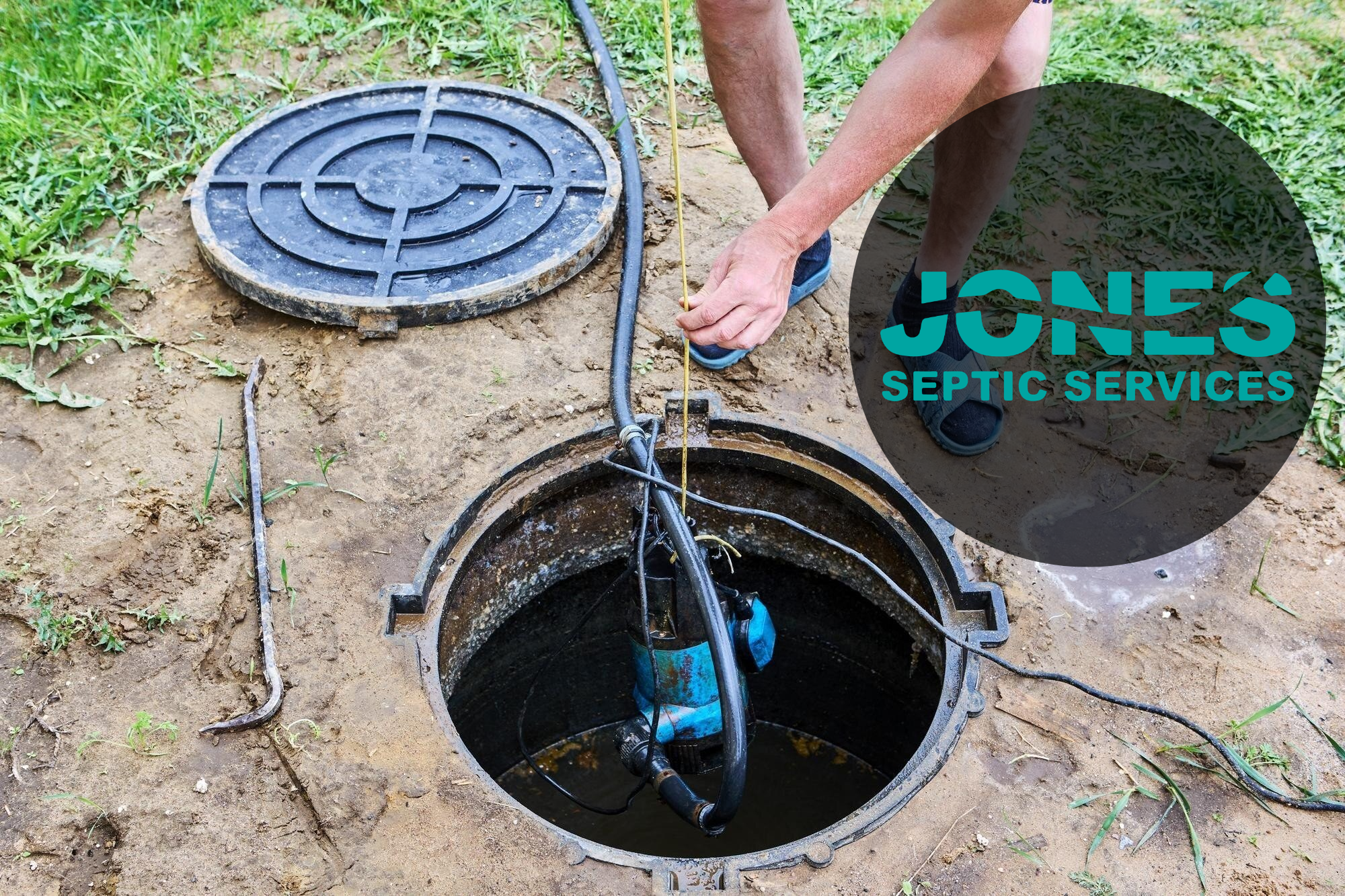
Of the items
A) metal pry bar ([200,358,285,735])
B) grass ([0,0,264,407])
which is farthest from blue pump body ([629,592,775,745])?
grass ([0,0,264,407])

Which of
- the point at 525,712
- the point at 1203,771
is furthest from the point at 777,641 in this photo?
the point at 1203,771

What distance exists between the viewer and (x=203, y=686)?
1.87 m

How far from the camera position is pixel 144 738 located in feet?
5.89

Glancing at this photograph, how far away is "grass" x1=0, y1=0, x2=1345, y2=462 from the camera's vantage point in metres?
2.87

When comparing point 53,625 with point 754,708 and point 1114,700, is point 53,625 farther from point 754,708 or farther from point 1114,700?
point 1114,700

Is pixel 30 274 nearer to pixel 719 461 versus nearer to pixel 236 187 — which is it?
pixel 236 187

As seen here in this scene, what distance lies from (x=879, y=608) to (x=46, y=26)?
326 centimetres

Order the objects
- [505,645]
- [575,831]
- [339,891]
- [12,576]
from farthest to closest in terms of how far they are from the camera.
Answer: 1. [575,831]
2. [505,645]
3. [12,576]
4. [339,891]

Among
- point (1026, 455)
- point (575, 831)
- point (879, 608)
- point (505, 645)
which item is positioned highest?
point (1026, 455)

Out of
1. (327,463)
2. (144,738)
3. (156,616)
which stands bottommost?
(144,738)

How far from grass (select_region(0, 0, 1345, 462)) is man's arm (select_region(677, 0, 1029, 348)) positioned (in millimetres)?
1334

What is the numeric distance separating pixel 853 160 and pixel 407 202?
1374mm

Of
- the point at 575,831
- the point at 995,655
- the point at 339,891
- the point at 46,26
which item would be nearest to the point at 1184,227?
the point at 995,655
